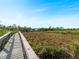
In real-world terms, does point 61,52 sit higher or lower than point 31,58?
lower

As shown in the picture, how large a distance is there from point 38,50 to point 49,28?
116m

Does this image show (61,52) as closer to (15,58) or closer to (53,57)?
(53,57)

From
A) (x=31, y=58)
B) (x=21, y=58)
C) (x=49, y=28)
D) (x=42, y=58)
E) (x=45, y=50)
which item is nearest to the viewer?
(x=31, y=58)

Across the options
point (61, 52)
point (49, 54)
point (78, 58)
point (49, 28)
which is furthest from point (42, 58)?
point (49, 28)

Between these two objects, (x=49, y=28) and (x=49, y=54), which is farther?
(x=49, y=28)

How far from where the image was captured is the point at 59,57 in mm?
11281

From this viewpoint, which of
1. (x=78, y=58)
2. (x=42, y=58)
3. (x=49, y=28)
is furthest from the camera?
(x=49, y=28)

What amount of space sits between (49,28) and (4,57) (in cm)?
11808

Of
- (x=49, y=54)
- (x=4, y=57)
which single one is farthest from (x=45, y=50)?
(x=4, y=57)

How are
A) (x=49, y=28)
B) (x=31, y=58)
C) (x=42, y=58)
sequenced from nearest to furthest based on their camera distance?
(x=31, y=58)
(x=42, y=58)
(x=49, y=28)

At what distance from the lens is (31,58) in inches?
206

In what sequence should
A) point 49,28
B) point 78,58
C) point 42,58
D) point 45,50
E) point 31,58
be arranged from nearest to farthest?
point 31,58
point 42,58
point 45,50
point 78,58
point 49,28

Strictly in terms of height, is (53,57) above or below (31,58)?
below

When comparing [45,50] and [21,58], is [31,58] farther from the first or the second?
[45,50]
